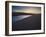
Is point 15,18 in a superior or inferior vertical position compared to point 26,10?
inferior

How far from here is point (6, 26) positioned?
167 cm

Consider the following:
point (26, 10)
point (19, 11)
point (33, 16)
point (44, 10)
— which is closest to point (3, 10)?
point (19, 11)

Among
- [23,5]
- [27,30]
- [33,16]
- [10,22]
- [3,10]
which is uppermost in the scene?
[23,5]

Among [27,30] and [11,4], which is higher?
[11,4]

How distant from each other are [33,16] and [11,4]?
513 millimetres

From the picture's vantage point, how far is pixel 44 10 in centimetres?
180

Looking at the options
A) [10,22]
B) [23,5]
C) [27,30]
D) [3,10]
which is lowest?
[27,30]

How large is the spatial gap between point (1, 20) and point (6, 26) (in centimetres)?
15

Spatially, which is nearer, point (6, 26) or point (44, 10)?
point (6, 26)

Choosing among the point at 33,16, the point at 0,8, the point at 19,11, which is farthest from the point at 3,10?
the point at 33,16

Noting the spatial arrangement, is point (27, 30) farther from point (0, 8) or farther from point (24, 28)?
point (0, 8)

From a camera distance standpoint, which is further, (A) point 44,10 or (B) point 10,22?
(A) point 44,10

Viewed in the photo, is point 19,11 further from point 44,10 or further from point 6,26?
point 44,10

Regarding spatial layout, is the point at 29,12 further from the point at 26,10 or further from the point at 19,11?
the point at 19,11
